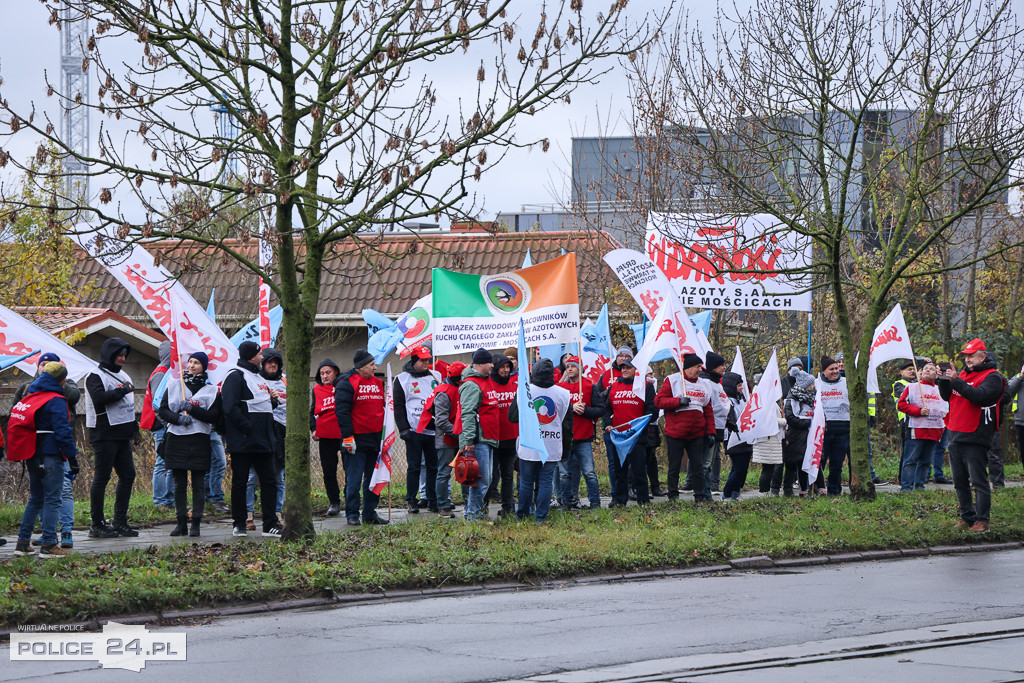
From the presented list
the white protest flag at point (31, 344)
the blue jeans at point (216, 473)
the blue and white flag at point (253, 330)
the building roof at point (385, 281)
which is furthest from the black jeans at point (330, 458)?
the building roof at point (385, 281)

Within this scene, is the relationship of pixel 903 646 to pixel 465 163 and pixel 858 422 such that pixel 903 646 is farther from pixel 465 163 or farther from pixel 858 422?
pixel 858 422

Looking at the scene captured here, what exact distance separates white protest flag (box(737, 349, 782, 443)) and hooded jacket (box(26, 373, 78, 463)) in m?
8.69

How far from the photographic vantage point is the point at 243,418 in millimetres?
12656

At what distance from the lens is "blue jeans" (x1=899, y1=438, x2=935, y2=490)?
61.3 ft

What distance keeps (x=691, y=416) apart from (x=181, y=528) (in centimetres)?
623

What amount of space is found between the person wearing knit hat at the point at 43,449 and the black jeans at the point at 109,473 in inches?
45.0

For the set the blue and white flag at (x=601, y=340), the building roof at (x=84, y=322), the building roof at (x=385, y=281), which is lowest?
the blue and white flag at (x=601, y=340)

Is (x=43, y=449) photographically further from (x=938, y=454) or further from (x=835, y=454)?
(x=938, y=454)

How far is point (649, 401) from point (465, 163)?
586 cm

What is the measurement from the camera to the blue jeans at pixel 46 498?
36.7ft

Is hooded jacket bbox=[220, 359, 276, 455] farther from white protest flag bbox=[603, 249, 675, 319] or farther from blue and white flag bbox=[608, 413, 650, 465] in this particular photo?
white protest flag bbox=[603, 249, 675, 319]

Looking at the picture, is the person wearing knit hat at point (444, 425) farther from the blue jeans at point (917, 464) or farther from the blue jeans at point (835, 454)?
the blue jeans at point (917, 464)

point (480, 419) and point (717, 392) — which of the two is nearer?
point (480, 419)

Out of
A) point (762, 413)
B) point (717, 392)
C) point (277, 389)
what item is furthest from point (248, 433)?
point (762, 413)
